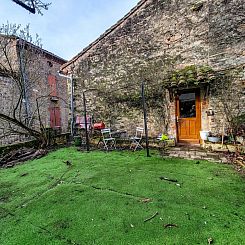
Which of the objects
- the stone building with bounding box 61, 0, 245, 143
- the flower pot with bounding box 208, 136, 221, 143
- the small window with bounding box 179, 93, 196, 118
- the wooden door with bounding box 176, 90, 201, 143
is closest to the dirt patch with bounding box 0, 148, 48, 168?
the stone building with bounding box 61, 0, 245, 143

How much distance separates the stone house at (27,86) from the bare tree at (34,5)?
437 centimetres

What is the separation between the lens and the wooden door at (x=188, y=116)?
731 centimetres

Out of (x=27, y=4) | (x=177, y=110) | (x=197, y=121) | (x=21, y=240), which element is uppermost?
(x=27, y=4)

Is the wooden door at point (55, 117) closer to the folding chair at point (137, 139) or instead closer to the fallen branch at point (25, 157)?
the fallen branch at point (25, 157)

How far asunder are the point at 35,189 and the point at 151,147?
4.63 m

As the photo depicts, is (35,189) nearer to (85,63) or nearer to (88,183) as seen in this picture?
(88,183)

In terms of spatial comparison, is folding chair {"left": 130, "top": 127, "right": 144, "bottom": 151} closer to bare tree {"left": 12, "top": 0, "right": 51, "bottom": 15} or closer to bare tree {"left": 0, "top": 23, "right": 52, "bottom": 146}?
bare tree {"left": 0, "top": 23, "right": 52, "bottom": 146}

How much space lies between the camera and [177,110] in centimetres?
764

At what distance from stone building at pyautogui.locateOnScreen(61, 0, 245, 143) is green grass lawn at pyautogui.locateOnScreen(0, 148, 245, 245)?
2.81 m

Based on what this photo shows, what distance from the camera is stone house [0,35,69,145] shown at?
8.44 metres

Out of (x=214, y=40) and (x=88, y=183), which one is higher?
(x=214, y=40)

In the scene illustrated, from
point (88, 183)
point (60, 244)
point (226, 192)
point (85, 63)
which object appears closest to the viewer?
point (60, 244)

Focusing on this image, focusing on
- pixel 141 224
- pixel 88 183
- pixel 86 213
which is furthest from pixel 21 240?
pixel 88 183

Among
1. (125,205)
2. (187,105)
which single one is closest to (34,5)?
(125,205)
